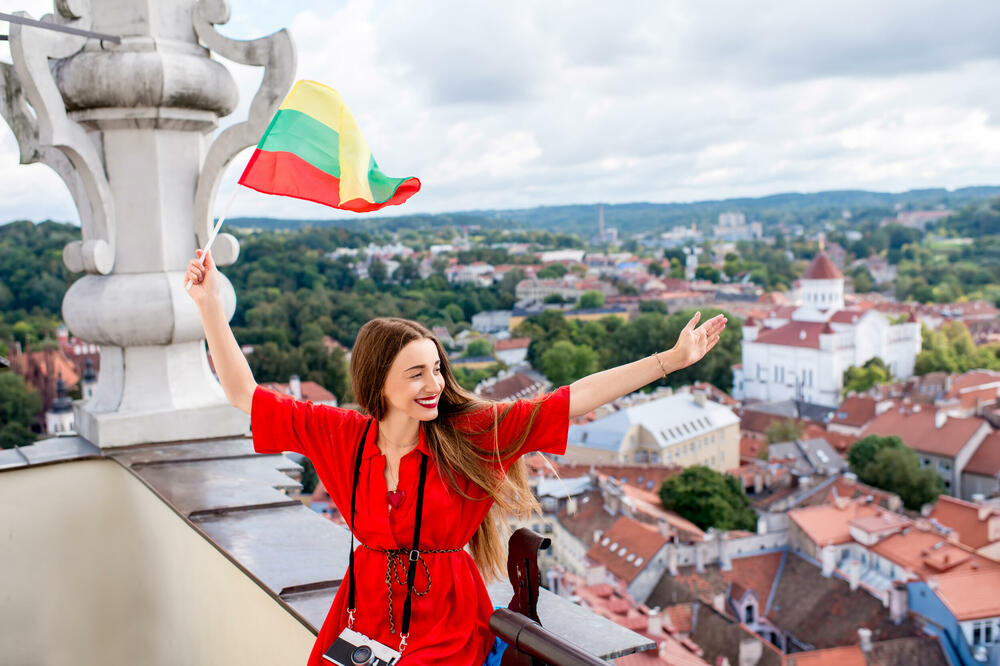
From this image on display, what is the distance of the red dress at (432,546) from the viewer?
1.17 meters

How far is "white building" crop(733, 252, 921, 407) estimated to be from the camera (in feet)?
161

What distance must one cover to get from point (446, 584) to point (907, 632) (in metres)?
21.9

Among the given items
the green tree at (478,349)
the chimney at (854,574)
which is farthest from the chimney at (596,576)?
the green tree at (478,349)

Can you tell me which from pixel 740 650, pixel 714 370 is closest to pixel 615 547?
pixel 740 650

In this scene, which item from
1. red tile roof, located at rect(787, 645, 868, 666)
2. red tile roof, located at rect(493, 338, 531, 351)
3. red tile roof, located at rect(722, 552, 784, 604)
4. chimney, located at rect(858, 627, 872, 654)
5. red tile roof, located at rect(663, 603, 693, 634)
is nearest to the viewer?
red tile roof, located at rect(787, 645, 868, 666)

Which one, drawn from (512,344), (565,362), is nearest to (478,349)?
(512,344)

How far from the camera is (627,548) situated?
23828 mm

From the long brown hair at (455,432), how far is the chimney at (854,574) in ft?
76.7

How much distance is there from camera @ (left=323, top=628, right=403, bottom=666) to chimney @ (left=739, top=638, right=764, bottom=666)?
18.9m

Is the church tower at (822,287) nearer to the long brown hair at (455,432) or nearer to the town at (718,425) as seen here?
the town at (718,425)

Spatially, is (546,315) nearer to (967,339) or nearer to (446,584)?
(967,339)

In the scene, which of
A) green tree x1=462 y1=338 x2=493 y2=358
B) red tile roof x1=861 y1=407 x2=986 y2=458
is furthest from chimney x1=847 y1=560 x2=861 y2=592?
green tree x1=462 y1=338 x2=493 y2=358

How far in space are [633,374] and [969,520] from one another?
1093 inches

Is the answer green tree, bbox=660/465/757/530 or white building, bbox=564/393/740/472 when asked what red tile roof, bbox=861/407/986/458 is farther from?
green tree, bbox=660/465/757/530
